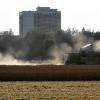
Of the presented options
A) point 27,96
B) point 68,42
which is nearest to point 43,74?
point 27,96

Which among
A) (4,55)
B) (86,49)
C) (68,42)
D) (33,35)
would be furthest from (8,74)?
(33,35)

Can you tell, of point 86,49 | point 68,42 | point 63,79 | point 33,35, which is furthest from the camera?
point 33,35

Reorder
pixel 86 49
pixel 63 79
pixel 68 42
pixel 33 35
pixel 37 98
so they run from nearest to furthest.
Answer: pixel 37 98
pixel 63 79
pixel 86 49
pixel 68 42
pixel 33 35

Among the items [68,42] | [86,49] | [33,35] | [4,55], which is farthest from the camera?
[33,35]

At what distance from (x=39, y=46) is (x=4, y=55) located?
18.5 metres

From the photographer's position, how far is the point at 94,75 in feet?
Answer: 154

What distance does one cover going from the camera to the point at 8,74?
4638cm

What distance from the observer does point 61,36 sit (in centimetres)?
13662

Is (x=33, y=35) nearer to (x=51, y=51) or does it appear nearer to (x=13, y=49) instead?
(x=13, y=49)

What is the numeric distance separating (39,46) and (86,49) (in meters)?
53.8

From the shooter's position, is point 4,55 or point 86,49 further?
point 4,55

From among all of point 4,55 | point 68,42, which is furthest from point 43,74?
point 68,42

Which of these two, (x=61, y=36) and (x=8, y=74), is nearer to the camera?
(x=8, y=74)

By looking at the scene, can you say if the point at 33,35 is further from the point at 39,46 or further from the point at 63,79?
the point at 63,79
